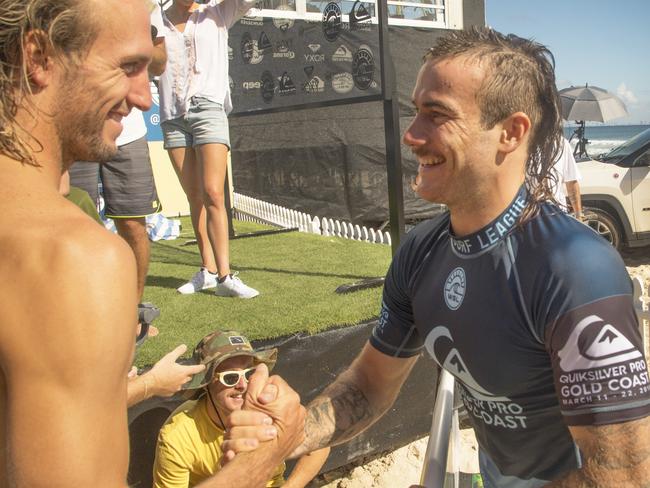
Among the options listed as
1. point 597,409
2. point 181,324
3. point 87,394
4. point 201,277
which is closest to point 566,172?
point 201,277

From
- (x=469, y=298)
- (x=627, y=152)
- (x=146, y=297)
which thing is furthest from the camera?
(x=627, y=152)

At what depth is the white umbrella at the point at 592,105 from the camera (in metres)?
11.5

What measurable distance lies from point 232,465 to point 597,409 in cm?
95

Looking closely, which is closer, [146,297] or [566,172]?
[146,297]

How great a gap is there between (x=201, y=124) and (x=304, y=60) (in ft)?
8.53

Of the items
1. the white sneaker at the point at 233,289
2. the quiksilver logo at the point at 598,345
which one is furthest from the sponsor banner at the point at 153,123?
the quiksilver logo at the point at 598,345

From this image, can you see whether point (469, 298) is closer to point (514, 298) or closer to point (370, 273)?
point (514, 298)

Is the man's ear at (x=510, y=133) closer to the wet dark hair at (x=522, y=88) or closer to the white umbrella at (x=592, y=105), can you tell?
the wet dark hair at (x=522, y=88)

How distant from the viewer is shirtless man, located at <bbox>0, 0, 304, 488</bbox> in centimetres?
109

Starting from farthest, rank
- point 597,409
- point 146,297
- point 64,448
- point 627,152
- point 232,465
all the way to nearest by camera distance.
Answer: point 627,152
point 146,297
point 232,465
point 597,409
point 64,448

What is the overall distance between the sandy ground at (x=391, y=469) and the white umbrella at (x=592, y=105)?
868cm

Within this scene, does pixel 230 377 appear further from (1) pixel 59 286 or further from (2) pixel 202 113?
(2) pixel 202 113

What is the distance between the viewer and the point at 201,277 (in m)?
4.61

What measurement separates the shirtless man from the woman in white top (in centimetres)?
286
